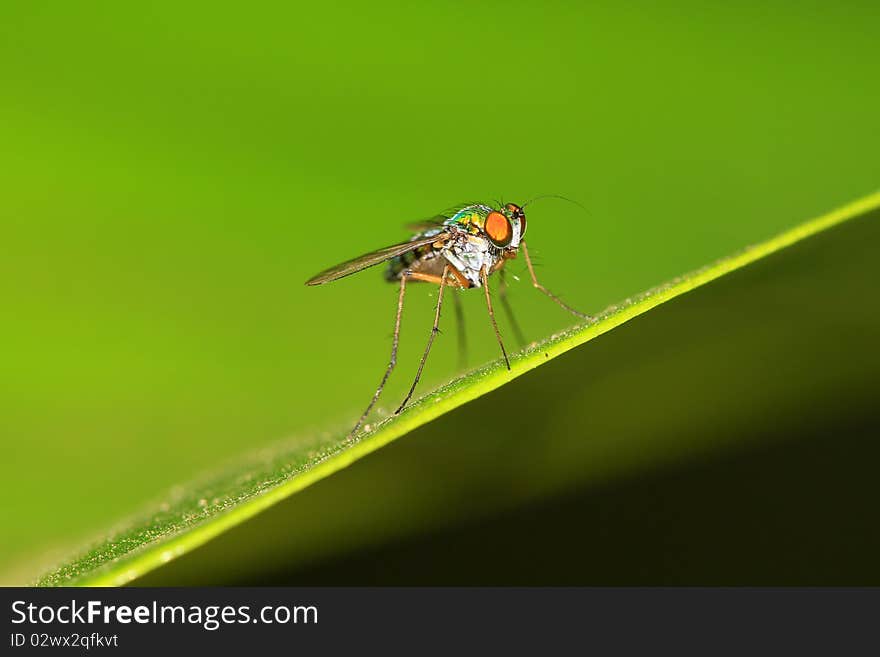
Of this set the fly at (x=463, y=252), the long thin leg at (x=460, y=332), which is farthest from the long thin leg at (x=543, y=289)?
the long thin leg at (x=460, y=332)

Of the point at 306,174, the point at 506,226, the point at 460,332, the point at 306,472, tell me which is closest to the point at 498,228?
the point at 506,226

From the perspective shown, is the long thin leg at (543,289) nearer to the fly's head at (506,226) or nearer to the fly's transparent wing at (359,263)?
the fly's head at (506,226)

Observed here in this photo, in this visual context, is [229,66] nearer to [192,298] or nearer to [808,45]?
[192,298]

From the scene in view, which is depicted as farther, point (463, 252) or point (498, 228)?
point (463, 252)

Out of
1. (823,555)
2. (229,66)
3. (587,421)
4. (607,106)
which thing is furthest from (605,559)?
(229,66)

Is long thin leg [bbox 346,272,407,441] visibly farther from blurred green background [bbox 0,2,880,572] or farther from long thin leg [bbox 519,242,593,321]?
long thin leg [bbox 519,242,593,321]

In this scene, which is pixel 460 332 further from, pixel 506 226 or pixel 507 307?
pixel 506 226
